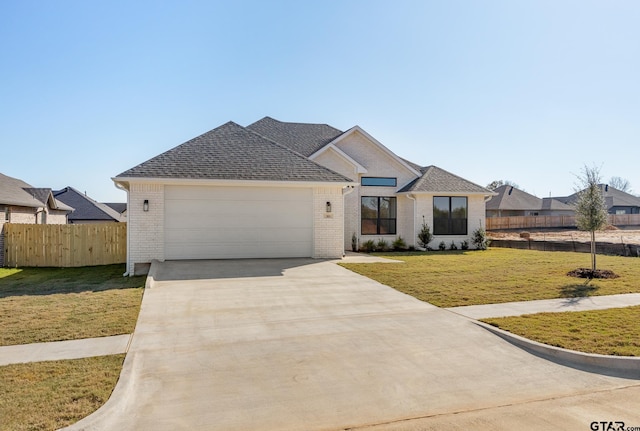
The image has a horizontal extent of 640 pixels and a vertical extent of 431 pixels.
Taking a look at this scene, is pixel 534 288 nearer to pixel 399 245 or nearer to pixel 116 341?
pixel 116 341

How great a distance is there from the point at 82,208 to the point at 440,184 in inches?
1287

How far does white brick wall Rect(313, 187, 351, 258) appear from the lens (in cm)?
1469

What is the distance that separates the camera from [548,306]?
7898 mm

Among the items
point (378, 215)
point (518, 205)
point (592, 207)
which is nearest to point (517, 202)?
point (518, 205)

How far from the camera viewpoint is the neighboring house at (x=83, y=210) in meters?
34.8

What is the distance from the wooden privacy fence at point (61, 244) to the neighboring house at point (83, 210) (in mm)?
20228

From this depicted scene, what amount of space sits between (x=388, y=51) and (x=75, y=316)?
14.3m

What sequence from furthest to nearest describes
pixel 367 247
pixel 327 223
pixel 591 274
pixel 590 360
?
pixel 367 247
pixel 327 223
pixel 591 274
pixel 590 360

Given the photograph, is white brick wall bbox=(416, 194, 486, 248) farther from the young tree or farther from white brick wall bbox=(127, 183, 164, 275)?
white brick wall bbox=(127, 183, 164, 275)

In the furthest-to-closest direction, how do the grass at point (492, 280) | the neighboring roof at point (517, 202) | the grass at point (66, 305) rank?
the neighboring roof at point (517, 202) < the grass at point (492, 280) < the grass at point (66, 305)

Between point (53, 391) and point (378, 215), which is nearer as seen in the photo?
point (53, 391)

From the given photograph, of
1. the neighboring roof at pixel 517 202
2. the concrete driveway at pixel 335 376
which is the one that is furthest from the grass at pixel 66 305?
the neighboring roof at pixel 517 202

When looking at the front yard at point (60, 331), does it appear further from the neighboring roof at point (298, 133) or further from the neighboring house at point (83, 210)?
the neighboring house at point (83, 210)

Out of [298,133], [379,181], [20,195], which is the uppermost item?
[298,133]
